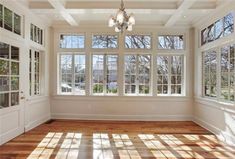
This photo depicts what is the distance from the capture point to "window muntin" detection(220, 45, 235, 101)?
5043 mm

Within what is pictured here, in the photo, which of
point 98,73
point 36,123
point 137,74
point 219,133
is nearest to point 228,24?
point 219,133

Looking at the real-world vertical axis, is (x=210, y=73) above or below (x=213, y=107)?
above

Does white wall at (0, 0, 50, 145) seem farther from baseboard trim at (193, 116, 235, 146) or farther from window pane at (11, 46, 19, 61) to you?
baseboard trim at (193, 116, 235, 146)

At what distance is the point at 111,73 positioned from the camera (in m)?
7.61

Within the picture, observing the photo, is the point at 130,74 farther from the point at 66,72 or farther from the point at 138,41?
the point at 66,72

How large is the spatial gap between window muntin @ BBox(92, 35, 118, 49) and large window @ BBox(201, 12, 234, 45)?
8.83ft

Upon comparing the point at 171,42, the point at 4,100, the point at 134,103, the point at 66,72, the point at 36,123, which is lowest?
the point at 36,123

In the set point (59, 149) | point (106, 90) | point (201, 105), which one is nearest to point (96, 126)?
point (106, 90)

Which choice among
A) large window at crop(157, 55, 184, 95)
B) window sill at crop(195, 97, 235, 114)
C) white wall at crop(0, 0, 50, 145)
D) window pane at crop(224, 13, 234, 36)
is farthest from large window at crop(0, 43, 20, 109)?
window pane at crop(224, 13, 234, 36)

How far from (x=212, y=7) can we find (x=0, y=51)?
4754mm

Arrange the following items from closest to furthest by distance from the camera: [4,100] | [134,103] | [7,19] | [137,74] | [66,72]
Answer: [4,100] → [7,19] → [134,103] → [137,74] → [66,72]

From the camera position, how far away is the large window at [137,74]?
759 centimetres

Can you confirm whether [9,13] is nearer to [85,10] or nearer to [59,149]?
[85,10]

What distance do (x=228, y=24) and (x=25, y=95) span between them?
16.5 feet
